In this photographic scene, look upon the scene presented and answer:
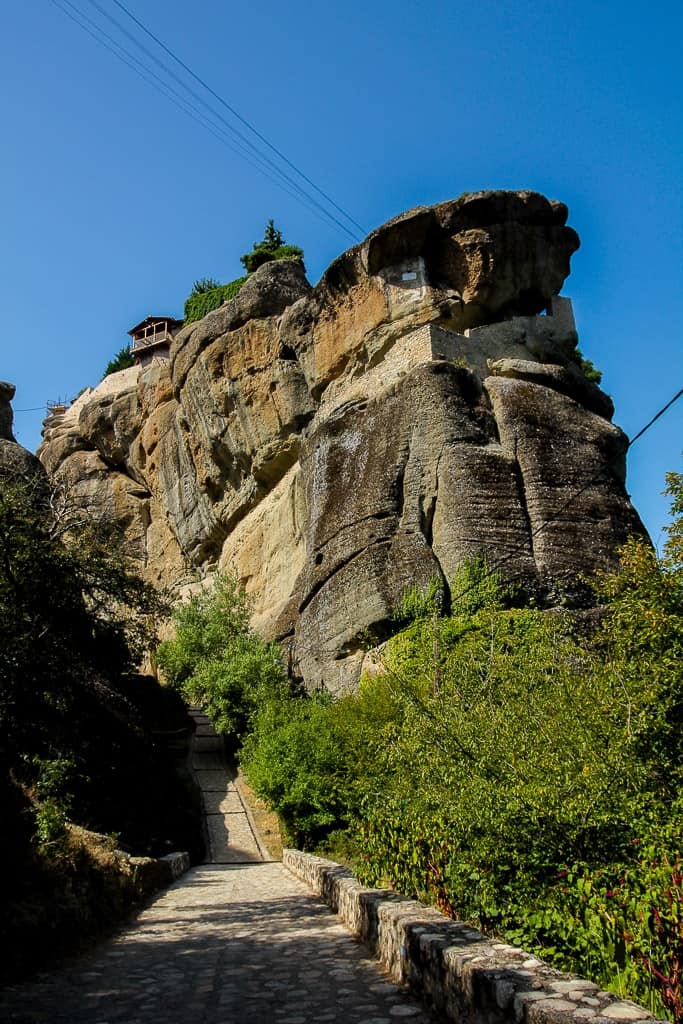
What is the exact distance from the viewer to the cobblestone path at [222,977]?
207 inches

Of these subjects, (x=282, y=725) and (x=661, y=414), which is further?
(x=282, y=725)

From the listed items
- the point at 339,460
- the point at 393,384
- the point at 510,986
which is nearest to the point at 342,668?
the point at 339,460

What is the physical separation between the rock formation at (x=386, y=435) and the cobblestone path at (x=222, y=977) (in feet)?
39.9

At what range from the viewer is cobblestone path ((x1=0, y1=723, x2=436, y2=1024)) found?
527cm

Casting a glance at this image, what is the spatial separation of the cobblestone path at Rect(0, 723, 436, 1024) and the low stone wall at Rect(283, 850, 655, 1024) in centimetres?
18

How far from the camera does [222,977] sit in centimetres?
652

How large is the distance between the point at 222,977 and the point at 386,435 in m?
19.1

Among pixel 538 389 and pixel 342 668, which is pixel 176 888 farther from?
pixel 538 389

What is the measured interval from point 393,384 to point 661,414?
16.1 metres

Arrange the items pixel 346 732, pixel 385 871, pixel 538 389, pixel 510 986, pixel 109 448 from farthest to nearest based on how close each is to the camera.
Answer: pixel 109 448 < pixel 538 389 < pixel 346 732 < pixel 385 871 < pixel 510 986

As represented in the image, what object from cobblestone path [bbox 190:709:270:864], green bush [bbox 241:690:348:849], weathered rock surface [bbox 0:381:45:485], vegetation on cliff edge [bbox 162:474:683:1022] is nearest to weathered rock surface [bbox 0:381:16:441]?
weathered rock surface [bbox 0:381:45:485]

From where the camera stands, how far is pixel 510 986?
389 cm

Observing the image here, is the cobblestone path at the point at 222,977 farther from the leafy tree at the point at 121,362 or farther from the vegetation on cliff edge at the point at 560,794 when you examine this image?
the leafy tree at the point at 121,362

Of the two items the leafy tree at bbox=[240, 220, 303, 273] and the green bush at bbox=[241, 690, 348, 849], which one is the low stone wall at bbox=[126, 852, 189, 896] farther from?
the leafy tree at bbox=[240, 220, 303, 273]
